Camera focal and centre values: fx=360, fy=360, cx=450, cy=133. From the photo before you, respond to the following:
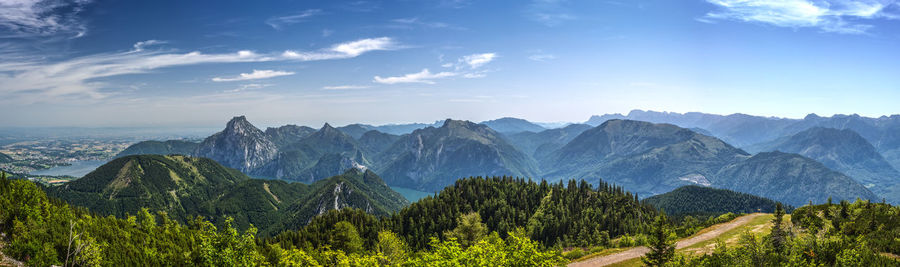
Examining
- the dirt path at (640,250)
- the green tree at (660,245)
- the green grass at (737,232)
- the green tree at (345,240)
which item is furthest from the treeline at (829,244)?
the green tree at (345,240)

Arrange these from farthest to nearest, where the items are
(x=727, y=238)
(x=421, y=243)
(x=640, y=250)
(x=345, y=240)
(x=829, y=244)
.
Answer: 1. (x=421, y=243)
2. (x=345, y=240)
3. (x=640, y=250)
4. (x=727, y=238)
5. (x=829, y=244)

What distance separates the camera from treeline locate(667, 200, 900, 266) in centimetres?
3597

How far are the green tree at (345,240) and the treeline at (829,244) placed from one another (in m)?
90.5

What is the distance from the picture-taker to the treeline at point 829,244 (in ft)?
118

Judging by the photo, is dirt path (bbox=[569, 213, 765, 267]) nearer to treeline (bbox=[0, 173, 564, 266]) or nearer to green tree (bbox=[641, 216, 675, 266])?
treeline (bbox=[0, 173, 564, 266])

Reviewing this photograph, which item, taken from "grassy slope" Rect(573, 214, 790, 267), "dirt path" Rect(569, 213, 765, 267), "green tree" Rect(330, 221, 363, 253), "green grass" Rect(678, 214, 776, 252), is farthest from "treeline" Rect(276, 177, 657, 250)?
"grassy slope" Rect(573, 214, 790, 267)

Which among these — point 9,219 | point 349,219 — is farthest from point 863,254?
point 349,219

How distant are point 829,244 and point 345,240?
4531 inches

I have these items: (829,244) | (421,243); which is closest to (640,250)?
(829,244)

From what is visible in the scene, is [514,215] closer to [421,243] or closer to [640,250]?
[421,243]

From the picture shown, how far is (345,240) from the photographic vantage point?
122 m

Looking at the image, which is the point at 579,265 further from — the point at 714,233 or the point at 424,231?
the point at 424,231

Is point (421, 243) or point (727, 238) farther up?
point (727, 238)

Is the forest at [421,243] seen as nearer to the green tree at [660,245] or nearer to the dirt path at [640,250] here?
the green tree at [660,245]
